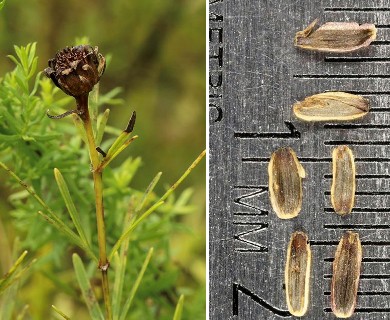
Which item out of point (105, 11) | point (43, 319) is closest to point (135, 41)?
point (105, 11)

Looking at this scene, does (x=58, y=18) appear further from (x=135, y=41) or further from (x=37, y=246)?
(x=37, y=246)

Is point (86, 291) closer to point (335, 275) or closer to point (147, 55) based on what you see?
point (335, 275)

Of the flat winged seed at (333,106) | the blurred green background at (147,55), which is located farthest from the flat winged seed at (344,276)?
the blurred green background at (147,55)

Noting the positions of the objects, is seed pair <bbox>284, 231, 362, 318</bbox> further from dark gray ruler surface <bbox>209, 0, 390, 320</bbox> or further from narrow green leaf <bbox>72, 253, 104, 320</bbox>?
narrow green leaf <bbox>72, 253, 104, 320</bbox>

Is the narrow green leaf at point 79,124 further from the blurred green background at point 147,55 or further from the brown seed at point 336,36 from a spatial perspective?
the blurred green background at point 147,55

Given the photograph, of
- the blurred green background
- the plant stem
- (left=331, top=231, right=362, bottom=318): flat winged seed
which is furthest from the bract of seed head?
the blurred green background

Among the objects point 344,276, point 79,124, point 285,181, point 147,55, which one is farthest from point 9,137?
point 147,55
